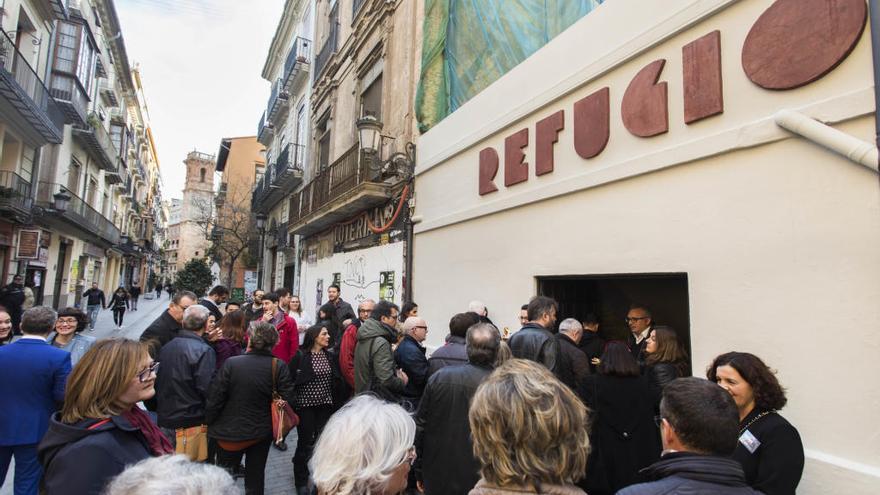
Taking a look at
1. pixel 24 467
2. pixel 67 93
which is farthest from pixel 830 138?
pixel 67 93

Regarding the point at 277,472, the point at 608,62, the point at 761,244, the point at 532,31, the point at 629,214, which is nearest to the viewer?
the point at 761,244

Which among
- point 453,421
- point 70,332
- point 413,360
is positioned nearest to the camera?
point 453,421

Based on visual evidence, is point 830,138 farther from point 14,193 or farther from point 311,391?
point 14,193

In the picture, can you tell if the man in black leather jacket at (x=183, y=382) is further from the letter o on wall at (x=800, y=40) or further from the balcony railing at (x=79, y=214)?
the balcony railing at (x=79, y=214)

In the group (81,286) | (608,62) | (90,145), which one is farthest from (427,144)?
(81,286)

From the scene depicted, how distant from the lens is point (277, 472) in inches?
178

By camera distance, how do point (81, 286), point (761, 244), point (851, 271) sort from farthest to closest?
point (81, 286), point (761, 244), point (851, 271)

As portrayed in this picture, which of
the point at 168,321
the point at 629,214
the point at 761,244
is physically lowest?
the point at 168,321

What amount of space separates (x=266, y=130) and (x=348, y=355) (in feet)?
70.8

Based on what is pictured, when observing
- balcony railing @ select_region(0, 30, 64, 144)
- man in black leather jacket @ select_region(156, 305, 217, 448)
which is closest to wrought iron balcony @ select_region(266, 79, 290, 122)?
balcony railing @ select_region(0, 30, 64, 144)

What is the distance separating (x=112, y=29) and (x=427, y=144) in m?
23.6

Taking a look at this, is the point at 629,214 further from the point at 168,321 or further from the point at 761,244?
the point at 168,321

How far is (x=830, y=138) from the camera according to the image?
2.57 metres

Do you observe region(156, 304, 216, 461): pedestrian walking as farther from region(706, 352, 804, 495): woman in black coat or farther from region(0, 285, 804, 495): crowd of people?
region(706, 352, 804, 495): woman in black coat
